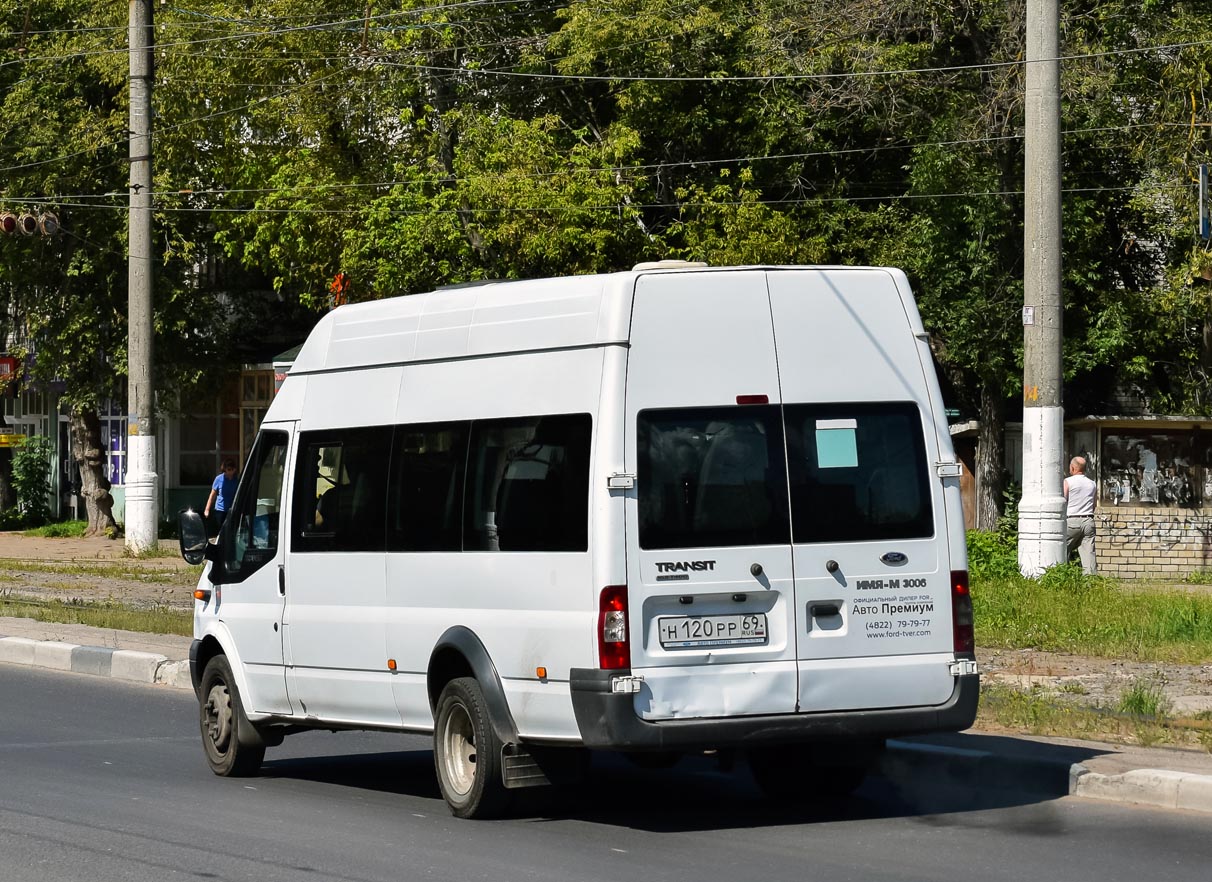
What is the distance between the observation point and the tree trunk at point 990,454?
1229 inches

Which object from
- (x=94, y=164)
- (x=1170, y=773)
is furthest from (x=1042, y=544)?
(x=94, y=164)

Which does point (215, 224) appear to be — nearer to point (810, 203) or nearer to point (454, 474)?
point (810, 203)

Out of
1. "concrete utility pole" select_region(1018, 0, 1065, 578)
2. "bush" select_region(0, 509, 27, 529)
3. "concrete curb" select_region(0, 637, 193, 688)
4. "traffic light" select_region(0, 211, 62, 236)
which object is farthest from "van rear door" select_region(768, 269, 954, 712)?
"bush" select_region(0, 509, 27, 529)

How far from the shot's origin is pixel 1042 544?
19.9m

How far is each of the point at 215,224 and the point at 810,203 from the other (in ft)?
45.7

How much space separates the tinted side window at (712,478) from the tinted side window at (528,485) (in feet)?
0.99

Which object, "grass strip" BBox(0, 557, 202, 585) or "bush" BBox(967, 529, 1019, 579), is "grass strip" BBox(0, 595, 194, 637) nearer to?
"grass strip" BBox(0, 557, 202, 585)

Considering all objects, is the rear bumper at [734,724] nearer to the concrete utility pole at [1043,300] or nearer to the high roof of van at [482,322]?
the high roof of van at [482,322]

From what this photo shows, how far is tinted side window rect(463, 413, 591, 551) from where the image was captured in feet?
28.5

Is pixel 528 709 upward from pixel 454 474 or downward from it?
downward

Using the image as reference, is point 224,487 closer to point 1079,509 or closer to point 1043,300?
point 1079,509

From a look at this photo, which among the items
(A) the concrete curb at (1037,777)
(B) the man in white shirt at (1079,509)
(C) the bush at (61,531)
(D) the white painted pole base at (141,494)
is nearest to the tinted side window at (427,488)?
(A) the concrete curb at (1037,777)

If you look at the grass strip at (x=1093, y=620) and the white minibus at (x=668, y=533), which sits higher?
the white minibus at (x=668, y=533)

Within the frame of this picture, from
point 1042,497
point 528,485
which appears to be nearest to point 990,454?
point 1042,497
